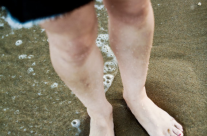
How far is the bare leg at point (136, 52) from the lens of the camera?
75 cm

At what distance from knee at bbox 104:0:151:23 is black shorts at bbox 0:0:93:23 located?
262mm

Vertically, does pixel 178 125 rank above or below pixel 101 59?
below

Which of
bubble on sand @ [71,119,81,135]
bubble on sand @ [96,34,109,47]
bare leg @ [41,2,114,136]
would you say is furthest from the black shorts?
bubble on sand @ [96,34,109,47]

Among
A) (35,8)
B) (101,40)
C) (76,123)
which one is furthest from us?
(101,40)

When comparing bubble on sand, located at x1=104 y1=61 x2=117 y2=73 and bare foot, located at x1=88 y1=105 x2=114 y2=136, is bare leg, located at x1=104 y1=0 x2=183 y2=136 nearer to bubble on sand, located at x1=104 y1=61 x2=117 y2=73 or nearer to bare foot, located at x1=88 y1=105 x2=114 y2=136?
bare foot, located at x1=88 y1=105 x2=114 y2=136

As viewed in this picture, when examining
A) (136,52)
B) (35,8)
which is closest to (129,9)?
(136,52)

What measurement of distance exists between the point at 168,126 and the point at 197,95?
0.91ft

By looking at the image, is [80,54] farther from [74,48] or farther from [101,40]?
[101,40]

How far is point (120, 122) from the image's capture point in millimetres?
1130

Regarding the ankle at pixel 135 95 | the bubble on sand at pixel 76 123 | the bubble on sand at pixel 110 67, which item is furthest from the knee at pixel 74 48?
the bubble on sand at pixel 110 67

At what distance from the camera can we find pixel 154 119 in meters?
1.04

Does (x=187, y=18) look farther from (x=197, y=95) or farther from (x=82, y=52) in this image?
(x=82, y=52)

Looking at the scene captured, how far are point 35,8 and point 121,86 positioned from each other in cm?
93

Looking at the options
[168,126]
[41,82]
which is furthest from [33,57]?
[168,126]
